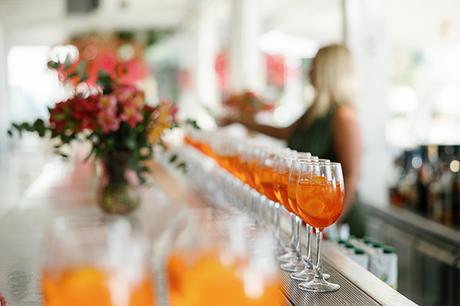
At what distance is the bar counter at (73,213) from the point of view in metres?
1.28

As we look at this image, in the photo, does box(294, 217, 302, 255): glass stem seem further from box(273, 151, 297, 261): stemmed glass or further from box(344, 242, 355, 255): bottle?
box(344, 242, 355, 255): bottle

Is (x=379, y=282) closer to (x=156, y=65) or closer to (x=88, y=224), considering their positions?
(x=88, y=224)

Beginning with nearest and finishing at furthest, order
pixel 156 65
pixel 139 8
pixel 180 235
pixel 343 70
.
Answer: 1. pixel 180 235
2. pixel 343 70
3. pixel 139 8
4. pixel 156 65

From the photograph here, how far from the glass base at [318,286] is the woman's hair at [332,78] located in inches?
69.2

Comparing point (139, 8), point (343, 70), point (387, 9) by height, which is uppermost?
point (139, 8)

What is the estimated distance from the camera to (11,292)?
1358mm

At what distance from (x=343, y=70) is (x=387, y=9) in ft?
4.22

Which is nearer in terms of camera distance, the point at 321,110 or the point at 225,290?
the point at 225,290

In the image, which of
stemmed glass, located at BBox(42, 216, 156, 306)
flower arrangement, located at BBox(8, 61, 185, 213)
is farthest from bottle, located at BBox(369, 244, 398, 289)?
flower arrangement, located at BBox(8, 61, 185, 213)

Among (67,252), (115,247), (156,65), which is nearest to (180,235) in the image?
(115,247)

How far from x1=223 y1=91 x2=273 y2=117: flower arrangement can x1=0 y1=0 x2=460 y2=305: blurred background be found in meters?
0.61

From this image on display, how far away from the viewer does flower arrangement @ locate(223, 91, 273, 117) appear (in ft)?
14.3

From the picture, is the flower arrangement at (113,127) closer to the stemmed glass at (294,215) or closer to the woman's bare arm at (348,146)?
the stemmed glass at (294,215)

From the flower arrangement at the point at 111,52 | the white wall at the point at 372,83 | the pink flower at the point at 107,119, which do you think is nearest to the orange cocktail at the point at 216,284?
the pink flower at the point at 107,119
